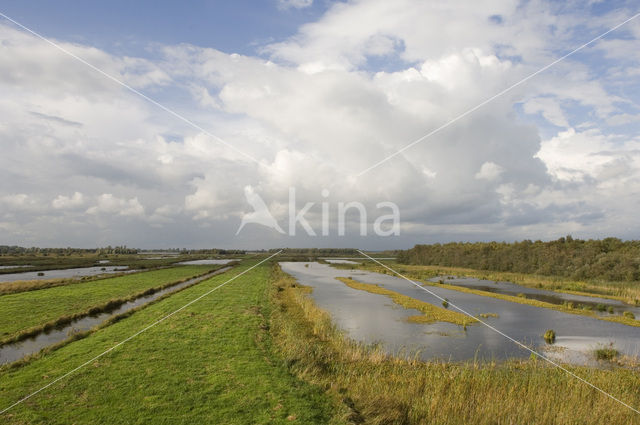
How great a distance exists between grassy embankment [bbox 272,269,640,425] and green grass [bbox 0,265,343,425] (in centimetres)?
108

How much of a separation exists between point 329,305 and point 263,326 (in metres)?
13.2

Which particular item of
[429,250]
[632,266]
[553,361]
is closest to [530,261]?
[632,266]

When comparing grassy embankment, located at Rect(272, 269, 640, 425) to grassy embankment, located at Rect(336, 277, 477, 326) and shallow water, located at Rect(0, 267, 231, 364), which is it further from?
shallow water, located at Rect(0, 267, 231, 364)

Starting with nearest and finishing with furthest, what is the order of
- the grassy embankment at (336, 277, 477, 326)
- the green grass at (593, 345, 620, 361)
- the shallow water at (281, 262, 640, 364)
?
the green grass at (593, 345, 620, 361), the shallow water at (281, 262, 640, 364), the grassy embankment at (336, 277, 477, 326)

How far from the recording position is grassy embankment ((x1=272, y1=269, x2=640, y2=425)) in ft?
31.5

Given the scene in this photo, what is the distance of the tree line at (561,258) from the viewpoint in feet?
166

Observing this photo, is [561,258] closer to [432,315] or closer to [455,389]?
[432,315]

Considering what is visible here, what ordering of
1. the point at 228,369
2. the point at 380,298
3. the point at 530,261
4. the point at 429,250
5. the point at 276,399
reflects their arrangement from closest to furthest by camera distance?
the point at 276,399, the point at 228,369, the point at 380,298, the point at 530,261, the point at 429,250

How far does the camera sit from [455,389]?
36.5 ft

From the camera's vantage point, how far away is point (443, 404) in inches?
403

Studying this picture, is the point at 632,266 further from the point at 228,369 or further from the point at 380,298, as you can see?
the point at 228,369

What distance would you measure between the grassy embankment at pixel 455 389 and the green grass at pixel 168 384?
3.53 ft

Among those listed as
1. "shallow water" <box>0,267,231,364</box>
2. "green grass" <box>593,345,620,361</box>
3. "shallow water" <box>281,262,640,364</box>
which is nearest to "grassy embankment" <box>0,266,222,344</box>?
"shallow water" <box>0,267,231,364</box>

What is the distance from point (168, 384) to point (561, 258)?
70.9 m
